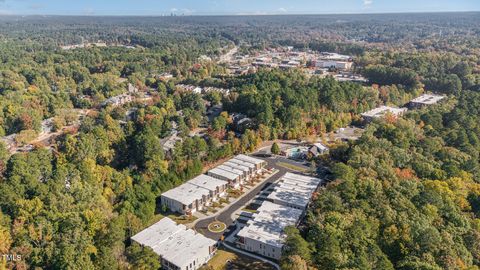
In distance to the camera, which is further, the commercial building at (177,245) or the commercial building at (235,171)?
the commercial building at (235,171)

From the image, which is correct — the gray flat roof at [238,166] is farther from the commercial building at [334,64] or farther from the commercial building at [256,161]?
the commercial building at [334,64]

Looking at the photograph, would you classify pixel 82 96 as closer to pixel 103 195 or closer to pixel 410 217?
pixel 103 195

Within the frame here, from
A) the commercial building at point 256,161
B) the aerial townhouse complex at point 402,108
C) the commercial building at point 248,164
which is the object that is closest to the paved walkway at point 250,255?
the commercial building at point 248,164

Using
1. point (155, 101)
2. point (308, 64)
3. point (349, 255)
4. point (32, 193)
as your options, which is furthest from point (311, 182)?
point (308, 64)

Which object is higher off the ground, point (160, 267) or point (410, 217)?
point (410, 217)

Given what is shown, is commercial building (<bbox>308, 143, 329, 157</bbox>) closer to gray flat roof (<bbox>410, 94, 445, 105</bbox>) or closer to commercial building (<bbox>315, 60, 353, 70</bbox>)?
gray flat roof (<bbox>410, 94, 445, 105</bbox>)

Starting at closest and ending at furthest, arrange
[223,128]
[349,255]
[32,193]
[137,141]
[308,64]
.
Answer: [349,255] < [32,193] < [137,141] < [223,128] < [308,64]

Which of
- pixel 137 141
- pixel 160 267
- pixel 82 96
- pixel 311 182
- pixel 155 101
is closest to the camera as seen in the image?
pixel 160 267
